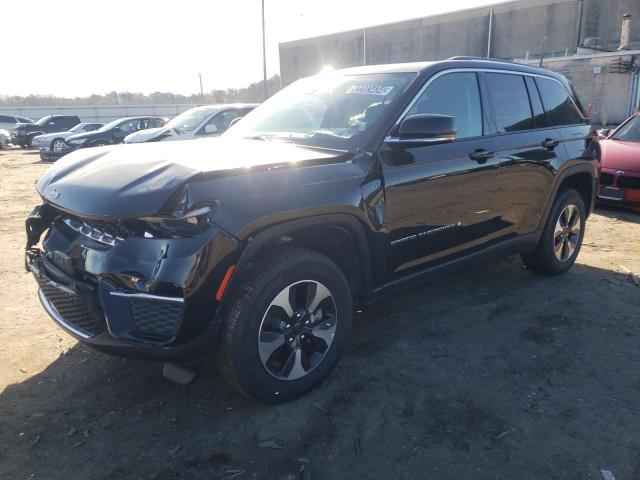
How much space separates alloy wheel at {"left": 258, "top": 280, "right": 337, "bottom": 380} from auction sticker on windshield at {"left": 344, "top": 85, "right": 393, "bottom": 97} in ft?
4.66

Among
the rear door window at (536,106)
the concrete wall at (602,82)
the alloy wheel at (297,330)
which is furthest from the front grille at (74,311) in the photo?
the concrete wall at (602,82)

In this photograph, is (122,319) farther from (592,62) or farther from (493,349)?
(592,62)

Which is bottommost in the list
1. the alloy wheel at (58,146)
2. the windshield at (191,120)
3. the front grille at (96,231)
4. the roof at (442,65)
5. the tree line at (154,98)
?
the alloy wheel at (58,146)

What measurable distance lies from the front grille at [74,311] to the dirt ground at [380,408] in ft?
1.82

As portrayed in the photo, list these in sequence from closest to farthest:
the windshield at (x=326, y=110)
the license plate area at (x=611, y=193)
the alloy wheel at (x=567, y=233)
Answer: the windshield at (x=326, y=110), the alloy wheel at (x=567, y=233), the license plate area at (x=611, y=193)

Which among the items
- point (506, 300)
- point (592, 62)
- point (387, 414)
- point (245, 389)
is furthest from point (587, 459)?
point (592, 62)

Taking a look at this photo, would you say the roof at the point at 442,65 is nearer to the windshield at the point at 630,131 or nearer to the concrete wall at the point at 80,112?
the windshield at the point at 630,131

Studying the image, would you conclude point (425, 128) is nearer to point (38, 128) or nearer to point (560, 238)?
point (560, 238)

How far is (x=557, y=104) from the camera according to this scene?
185 inches

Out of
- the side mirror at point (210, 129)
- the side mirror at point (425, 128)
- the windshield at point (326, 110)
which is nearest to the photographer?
the side mirror at point (425, 128)

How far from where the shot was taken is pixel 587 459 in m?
2.46

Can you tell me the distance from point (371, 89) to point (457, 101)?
67 centimetres

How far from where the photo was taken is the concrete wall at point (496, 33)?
38.1 metres

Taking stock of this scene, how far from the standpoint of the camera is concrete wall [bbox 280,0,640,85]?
125ft
